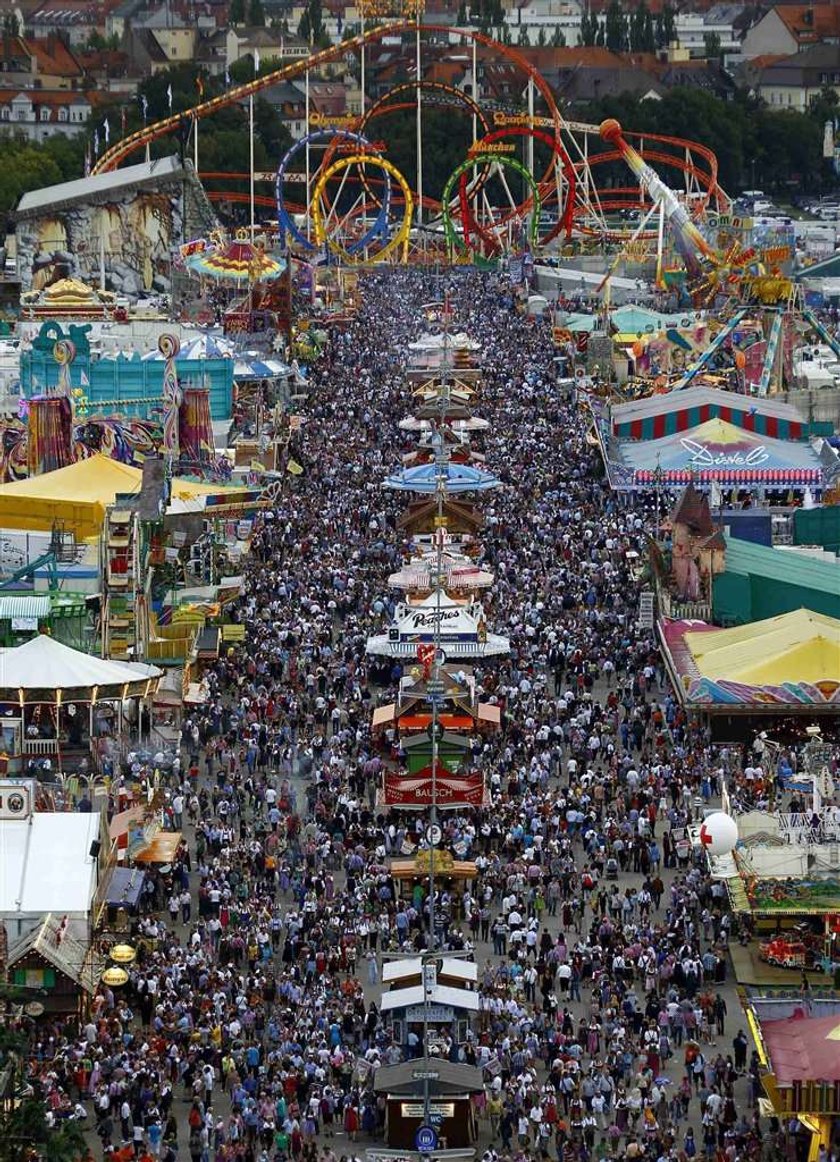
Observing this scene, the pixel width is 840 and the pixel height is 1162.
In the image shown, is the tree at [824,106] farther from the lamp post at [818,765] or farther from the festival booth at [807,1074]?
the festival booth at [807,1074]

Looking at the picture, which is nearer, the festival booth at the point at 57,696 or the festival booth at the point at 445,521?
the festival booth at the point at 57,696

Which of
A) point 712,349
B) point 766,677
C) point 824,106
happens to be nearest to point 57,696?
point 766,677

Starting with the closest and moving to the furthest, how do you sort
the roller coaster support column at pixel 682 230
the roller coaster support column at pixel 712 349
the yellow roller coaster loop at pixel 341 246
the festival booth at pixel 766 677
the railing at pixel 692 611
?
the festival booth at pixel 766 677 → the railing at pixel 692 611 → the roller coaster support column at pixel 712 349 → the roller coaster support column at pixel 682 230 → the yellow roller coaster loop at pixel 341 246

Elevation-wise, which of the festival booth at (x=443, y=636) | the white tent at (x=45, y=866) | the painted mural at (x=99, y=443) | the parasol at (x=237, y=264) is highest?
the white tent at (x=45, y=866)

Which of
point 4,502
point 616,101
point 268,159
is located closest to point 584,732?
point 4,502

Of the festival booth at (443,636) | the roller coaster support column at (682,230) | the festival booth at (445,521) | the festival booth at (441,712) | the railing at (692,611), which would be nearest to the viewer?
the festival booth at (441,712)

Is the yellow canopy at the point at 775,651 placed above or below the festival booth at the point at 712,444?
above

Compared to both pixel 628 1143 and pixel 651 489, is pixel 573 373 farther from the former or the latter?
pixel 628 1143

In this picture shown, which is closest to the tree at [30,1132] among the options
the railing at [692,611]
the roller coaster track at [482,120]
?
the railing at [692,611]
